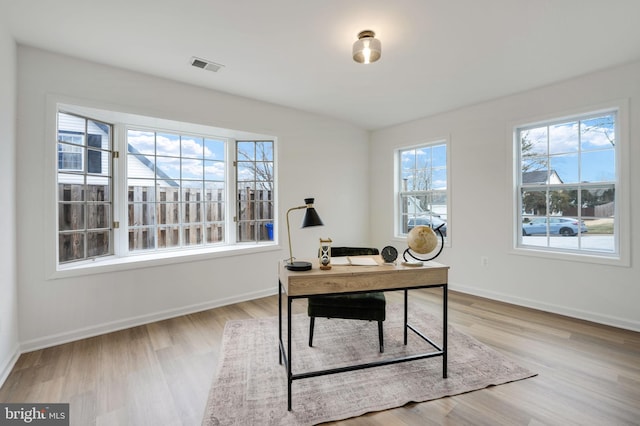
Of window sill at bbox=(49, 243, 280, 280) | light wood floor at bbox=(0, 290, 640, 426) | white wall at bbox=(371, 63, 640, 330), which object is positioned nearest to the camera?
light wood floor at bbox=(0, 290, 640, 426)

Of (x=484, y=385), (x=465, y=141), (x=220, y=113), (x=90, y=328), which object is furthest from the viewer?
(x=465, y=141)

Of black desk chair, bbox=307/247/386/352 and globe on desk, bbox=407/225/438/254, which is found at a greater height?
globe on desk, bbox=407/225/438/254

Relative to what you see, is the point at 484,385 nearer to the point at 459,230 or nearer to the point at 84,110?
the point at 459,230

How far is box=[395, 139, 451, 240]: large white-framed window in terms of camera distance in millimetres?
4465

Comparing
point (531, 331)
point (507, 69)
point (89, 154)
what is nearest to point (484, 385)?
point (531, 331)

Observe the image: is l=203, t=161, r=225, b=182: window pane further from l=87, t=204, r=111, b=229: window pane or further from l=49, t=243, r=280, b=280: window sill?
l=87, t=204, r=111, b=229: window pane

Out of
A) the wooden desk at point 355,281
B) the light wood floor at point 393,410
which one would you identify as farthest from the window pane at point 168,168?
the wooden desk at point 355,281

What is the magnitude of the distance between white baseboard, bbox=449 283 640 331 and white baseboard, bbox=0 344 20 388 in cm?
470

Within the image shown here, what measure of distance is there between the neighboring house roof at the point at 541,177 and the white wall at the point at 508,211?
235 mm

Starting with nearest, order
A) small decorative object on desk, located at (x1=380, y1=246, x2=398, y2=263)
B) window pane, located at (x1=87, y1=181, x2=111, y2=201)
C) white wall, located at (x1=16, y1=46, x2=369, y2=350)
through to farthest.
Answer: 1. small decorative object on desk, located at (x1=380, y1=246, x2=398, y2=263)
2. white wall, located at (x1=16, y1=46, x2=369, y2=350)
3. window pane, located at (x1=87, y1=181, x2=111, y2=201)

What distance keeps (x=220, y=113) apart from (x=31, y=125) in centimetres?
173

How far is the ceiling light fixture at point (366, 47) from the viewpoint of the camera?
7.58ft

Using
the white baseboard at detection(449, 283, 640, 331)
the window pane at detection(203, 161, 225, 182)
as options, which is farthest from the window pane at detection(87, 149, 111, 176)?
the white baseboard at detection(449, 283, 640, 331)

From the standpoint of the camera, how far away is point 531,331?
2.91 m
